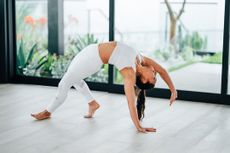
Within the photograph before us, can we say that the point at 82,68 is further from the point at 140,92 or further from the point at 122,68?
the point at 140,92

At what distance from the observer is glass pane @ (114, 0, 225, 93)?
479 cm

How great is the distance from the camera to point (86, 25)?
5441mm

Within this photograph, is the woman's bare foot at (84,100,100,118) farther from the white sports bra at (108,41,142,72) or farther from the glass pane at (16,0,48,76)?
the glass pane at (16,0,48,76)

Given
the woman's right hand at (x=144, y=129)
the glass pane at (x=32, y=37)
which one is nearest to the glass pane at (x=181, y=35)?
the glass pane at (x=32, y=37)

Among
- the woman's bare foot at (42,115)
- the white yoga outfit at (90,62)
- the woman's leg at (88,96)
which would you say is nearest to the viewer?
the white yoga outfit at (90,62)

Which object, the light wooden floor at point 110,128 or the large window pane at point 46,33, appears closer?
the light wooden floor at point 110,128

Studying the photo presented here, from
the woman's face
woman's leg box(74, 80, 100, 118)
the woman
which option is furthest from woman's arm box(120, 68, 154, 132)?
woman's leg box(74, 80, 100, 118)

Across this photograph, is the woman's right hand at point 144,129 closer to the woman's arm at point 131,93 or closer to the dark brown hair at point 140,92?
the woman's arm at point 131,93

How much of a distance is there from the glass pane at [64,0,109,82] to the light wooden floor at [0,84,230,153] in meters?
0.79

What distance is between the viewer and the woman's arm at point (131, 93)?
3430mm

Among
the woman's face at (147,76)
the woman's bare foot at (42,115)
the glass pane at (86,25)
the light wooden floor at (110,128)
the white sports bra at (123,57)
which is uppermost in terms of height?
the glass pane at (86,25)

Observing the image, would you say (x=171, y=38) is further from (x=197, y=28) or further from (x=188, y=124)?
(x=188, y=124)

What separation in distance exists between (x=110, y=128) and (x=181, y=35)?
1.73 m

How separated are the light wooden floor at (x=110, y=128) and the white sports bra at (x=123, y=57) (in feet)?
1.79
